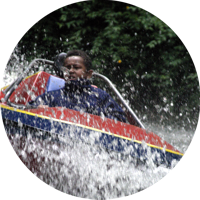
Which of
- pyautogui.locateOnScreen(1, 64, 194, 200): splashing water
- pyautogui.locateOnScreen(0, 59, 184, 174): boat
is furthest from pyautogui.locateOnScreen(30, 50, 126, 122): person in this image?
pyautogui.locateOnScreen(1, 64, 194, 200): splashing water

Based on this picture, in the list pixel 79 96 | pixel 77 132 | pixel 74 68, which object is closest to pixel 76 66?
pixel 74 68

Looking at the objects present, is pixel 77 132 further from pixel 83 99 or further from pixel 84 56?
pixel 84 56

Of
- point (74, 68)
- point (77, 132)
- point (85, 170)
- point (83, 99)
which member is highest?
point (74, 68)

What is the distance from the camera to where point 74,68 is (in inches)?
57.9

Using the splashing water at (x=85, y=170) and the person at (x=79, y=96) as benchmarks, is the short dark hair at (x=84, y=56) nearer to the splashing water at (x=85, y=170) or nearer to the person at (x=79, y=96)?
the person at (x=79, y=96)

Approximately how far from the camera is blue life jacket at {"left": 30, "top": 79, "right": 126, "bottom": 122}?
142 cm

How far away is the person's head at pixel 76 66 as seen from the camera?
1.47 meters

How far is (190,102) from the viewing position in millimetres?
1995

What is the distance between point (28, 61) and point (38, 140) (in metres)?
0.62

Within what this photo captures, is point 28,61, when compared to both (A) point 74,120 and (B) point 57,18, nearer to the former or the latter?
(B) point 57,18

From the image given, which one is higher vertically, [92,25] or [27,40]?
[92,25]

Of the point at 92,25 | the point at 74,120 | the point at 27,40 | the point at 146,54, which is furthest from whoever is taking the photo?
the point at 146,54

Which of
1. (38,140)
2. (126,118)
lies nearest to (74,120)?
(38,140)

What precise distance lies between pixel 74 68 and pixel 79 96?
0.47 ft
